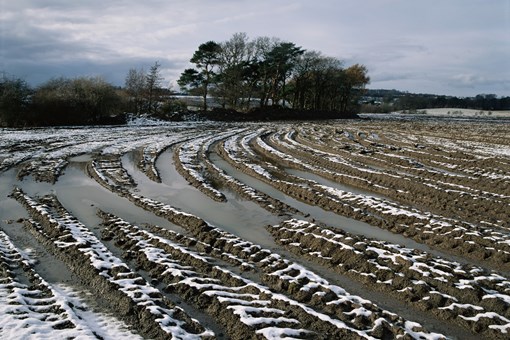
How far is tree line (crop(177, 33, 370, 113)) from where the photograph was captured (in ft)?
181

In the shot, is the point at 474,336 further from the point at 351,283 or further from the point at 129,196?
the point at 129,196

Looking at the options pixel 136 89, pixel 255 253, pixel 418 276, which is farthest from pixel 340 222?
pixel 136 89

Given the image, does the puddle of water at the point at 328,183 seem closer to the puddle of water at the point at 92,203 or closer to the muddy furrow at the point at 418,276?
the muddy furrow at the point at 418,276

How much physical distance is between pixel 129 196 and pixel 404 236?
26.1 ft

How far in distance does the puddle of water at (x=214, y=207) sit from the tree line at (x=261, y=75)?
41.0m

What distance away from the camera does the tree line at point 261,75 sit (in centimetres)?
5525

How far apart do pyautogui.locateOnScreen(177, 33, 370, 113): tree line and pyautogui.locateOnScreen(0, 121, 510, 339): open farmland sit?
40864mm

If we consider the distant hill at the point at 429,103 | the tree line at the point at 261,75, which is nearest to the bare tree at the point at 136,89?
the tree line at the point at 261,75

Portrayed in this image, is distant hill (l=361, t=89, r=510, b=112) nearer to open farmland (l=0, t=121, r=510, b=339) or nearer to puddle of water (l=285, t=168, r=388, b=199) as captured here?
puddle of water (l=285, t=168, r=388, b=199)

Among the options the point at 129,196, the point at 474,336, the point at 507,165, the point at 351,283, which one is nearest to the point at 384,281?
the point at 351,283

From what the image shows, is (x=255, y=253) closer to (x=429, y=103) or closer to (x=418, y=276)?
(x=418, y=276)

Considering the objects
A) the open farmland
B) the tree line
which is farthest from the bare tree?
the open farmland

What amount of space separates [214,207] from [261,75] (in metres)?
52.3

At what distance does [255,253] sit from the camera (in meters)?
7.91
